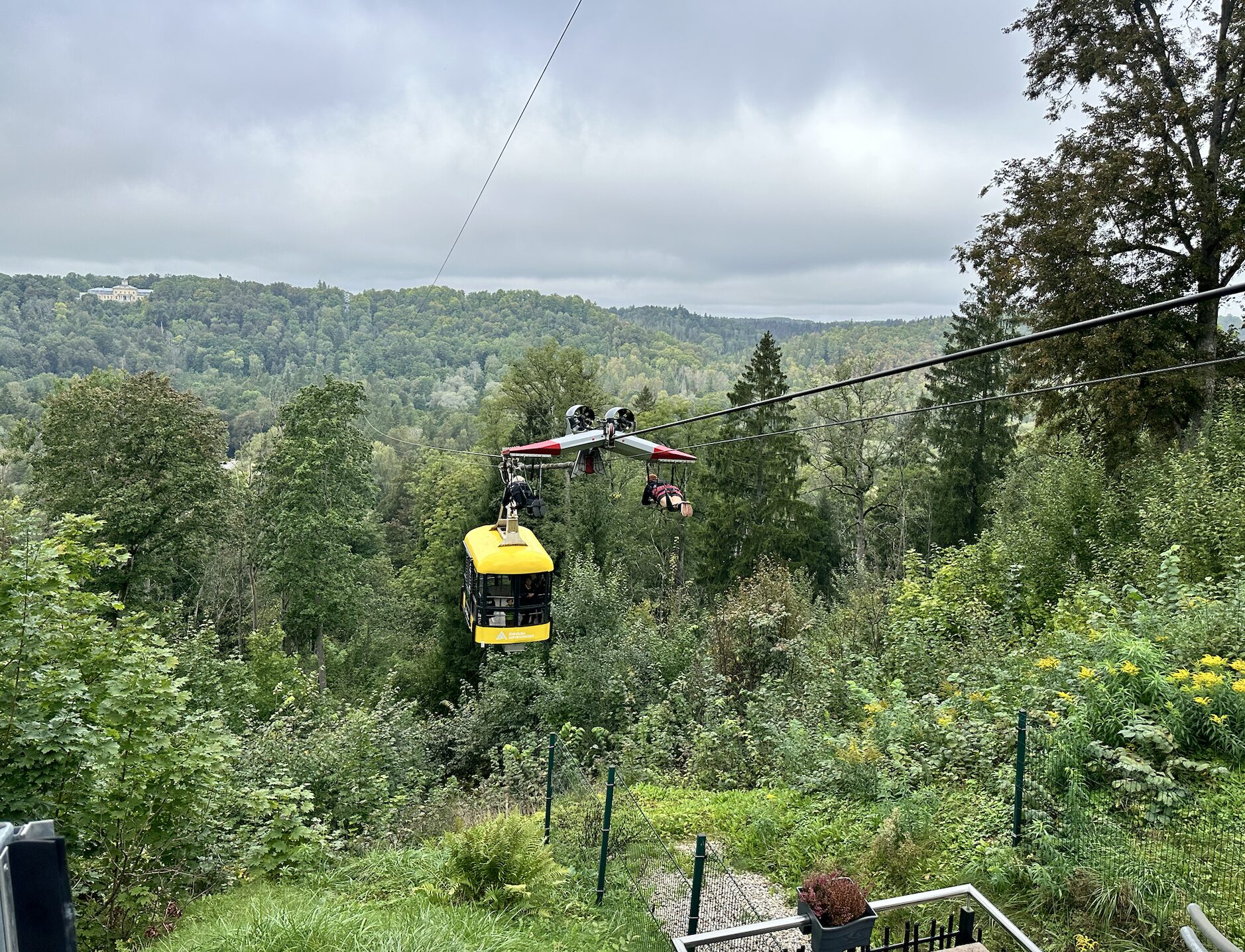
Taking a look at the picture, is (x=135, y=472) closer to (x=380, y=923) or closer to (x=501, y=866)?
(x=501, y=866)

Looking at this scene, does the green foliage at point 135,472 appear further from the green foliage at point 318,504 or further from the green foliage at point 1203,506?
the green foliage at point 1203,506

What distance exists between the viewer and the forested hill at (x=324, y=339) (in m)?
61.0

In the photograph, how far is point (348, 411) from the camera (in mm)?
24312

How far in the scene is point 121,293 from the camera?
3189 inches

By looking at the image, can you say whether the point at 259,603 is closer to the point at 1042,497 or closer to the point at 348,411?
the point at 348,411

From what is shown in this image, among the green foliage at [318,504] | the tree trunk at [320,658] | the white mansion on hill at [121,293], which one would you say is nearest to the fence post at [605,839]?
the green foliage at [318,504]

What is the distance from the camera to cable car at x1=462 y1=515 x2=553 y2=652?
409 inches

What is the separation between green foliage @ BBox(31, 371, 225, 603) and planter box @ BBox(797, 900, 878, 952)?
63.3ft

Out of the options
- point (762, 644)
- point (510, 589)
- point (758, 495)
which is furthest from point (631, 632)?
point (758, 495)

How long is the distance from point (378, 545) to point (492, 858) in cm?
3755

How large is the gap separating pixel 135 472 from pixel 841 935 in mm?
20521

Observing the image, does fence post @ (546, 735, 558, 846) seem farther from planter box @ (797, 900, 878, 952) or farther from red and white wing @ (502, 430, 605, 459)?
planter box @ (797, 900, 878, 952)

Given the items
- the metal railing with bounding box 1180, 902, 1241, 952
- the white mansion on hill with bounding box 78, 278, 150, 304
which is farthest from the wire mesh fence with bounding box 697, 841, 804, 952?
the white mansion on hill with bounding box 78, 278, 150, 304

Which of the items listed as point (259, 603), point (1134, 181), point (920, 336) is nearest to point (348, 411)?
point (259, 603)
